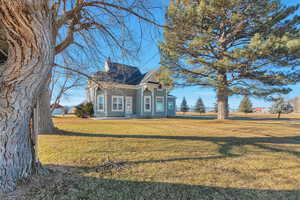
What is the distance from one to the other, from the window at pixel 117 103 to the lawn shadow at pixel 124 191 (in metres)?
13.2

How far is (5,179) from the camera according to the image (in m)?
1.81

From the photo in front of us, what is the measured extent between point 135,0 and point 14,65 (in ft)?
8.40

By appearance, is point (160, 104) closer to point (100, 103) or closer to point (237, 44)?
point (100, 103)

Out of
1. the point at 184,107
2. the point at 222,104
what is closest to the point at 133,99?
the point at 222,104

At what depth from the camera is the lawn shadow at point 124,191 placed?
1806mm

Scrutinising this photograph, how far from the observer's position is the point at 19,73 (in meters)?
1.81

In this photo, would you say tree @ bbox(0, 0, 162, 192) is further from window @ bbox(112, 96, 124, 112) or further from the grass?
window @ bbox(112, 96, 124, 112)

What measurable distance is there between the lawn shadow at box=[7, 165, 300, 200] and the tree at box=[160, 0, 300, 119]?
25.8 ft

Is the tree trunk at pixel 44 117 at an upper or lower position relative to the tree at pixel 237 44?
lower

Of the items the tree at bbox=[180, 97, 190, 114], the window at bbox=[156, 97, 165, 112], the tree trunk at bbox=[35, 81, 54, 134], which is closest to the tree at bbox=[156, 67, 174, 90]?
the window at bbox=[156, 97, 165, 112]

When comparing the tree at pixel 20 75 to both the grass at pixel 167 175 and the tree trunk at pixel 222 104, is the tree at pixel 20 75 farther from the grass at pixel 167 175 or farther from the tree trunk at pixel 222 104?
the tree trunk at pixel 222 104

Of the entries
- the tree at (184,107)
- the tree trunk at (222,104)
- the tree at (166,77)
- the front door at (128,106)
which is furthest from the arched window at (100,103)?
the tree at (184,107)

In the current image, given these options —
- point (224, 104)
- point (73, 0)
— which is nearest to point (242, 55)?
point (224, 104)

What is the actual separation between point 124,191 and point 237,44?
12.7 meters
